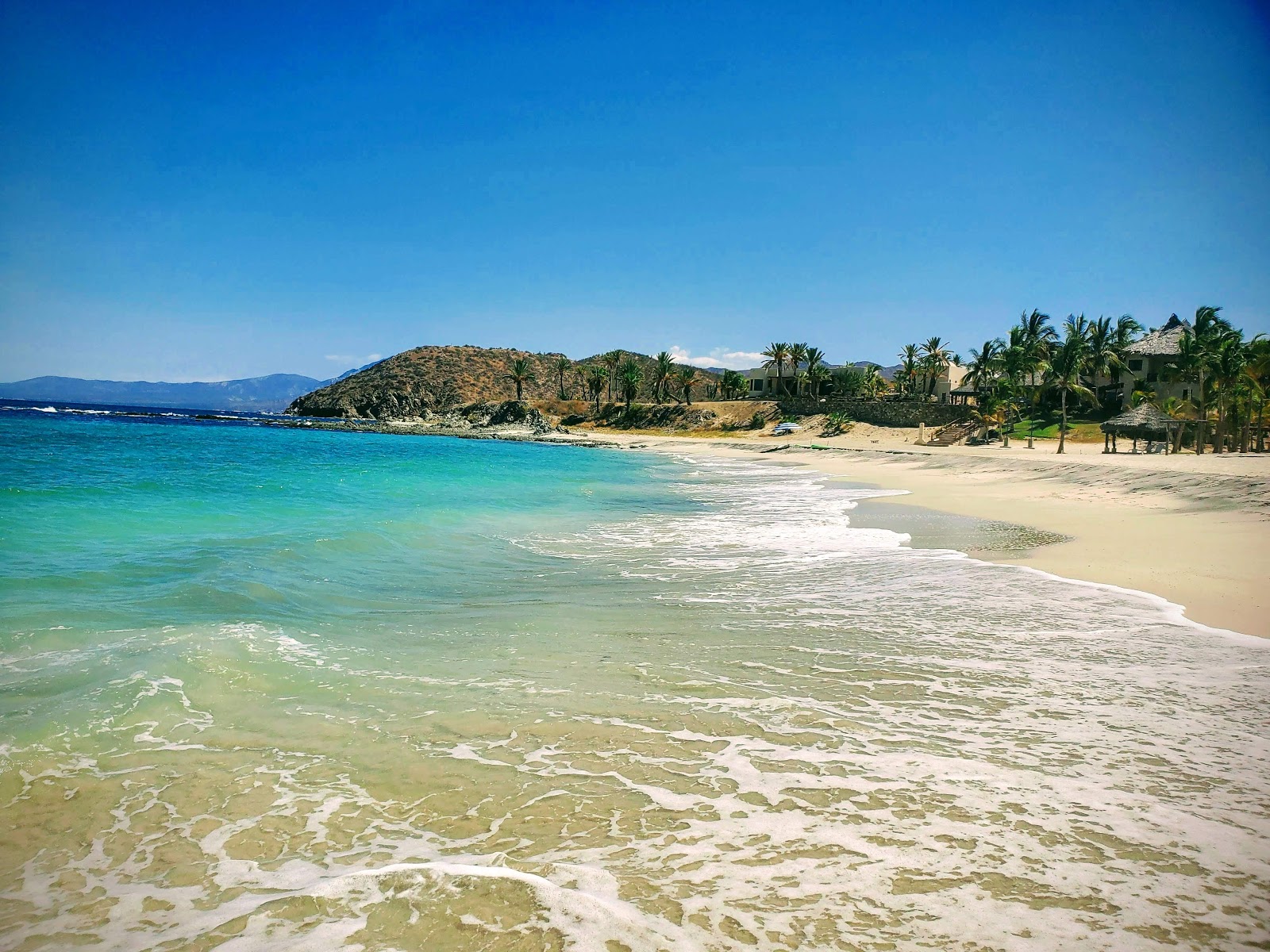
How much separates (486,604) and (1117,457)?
3701 cm

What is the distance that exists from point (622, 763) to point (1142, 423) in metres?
48.8

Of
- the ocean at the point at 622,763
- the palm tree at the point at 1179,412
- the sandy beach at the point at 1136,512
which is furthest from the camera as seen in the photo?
the palm tree at the point at 1179,412

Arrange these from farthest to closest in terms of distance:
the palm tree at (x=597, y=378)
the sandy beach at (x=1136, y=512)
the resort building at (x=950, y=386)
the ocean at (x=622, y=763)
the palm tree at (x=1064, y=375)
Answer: the palm tree at (x=597, y=378) → the resort building at (x=950, y=386) → the palm tree at (x=1064, y=375) → the sandy beach at (x=1136, y=512) → the ocean at (x=622, y=763)

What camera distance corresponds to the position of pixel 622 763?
473 centimetres

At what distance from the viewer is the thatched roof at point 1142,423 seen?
40969 millimetres

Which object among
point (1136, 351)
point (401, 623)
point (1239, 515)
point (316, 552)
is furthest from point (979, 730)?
point (1136, 351)

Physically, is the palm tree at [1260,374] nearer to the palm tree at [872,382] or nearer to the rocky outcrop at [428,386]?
the palm tree at [872,382]

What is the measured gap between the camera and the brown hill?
112 metres

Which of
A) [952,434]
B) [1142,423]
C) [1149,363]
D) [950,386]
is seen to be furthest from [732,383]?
[1142,423]

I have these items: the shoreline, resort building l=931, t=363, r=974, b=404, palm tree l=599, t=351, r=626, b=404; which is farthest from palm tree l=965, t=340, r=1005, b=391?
palm tree l=599, t=351, r=626, b=404

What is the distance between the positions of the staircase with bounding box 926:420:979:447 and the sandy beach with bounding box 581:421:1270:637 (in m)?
16.3

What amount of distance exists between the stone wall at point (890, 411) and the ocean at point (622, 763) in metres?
57.1

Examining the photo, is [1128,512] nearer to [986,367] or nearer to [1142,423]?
[1142,423]

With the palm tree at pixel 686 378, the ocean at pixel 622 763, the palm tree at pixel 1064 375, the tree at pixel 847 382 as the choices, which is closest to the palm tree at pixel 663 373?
the palm tree at pixel 686 378
